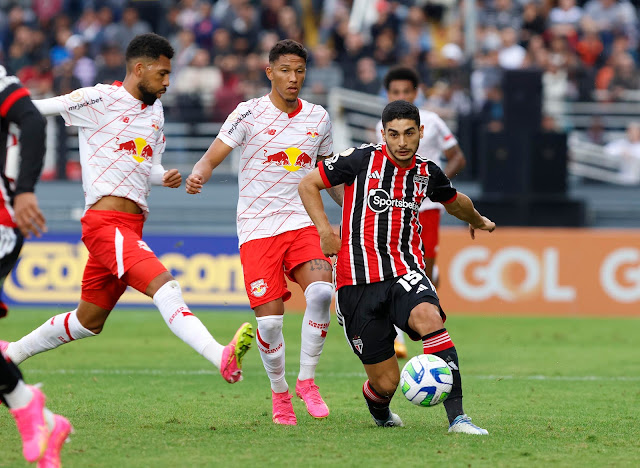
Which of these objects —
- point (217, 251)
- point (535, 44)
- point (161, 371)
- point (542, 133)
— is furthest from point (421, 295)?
point (535, 44)

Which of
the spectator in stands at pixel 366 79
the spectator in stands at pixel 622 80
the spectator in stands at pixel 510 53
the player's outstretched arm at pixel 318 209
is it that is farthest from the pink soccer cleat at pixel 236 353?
the spectator in stands at pixel 622 80

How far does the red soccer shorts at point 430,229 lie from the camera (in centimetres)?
1037

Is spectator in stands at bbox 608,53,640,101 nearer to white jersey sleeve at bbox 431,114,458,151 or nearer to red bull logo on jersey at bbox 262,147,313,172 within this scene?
white jersey sleeve at bbox 431,114,458,151

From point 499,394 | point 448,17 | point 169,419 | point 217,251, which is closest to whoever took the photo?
point 169,419

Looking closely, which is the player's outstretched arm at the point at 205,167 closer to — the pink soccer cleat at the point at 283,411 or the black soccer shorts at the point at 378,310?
the black soccer shorts at the point at 378,310

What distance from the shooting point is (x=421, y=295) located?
6.51 m

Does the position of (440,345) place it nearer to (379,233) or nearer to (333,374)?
(379,233)

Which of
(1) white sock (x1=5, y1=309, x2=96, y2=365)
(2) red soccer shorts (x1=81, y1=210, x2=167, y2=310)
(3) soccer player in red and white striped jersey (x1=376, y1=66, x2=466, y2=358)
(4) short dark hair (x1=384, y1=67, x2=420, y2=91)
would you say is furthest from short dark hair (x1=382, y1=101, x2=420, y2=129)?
(3) soccer player in red and white striped jersey (x1=376, y1=66, x2=466, y2=358)

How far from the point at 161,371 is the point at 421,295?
4.02 metres

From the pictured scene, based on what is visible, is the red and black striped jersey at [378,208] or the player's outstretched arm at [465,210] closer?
the red and black striped jersey at [378,208]

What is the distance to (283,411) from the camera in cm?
699

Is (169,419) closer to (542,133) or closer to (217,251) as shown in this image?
(217,251)

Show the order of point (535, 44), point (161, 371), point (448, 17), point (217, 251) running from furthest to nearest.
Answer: point (448, 17) < point (535, 44) < point (217, 251) < point (161, 371)

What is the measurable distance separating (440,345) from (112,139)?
2528 mm
